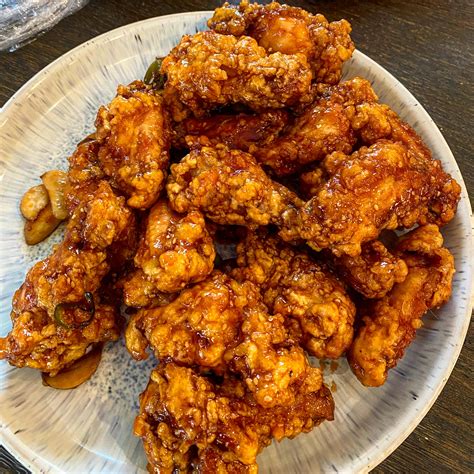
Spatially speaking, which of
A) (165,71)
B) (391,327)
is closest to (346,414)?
(391,327)

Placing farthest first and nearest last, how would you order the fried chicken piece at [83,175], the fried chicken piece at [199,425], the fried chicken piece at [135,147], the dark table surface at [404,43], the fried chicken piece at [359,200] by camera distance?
1. the dark table surface at [404,43]
2. the fried chicken piece at [83,175]
3. the fried chicken piece at [135,147]
4. the fried chicken piece at [359,200]
5. the fried chicken piece at [199,425]

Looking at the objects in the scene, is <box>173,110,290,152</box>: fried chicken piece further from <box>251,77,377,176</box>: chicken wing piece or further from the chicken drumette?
the chicken drumette

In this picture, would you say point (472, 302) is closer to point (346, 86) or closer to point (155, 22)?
point (346, 86)

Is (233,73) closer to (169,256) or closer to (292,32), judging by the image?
(292,32)

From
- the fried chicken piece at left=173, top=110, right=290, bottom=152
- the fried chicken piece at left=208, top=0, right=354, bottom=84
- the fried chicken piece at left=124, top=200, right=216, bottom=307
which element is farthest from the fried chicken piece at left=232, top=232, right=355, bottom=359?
the fried chicken piece at left=208, top=0, right=354, bottom=84

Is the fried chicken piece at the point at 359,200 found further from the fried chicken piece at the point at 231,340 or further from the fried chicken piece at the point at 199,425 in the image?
the fried chicken piece at the point at 199,425

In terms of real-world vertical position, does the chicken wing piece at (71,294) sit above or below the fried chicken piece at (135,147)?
below

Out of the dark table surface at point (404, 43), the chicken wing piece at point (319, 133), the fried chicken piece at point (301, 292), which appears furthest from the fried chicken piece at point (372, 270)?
the dark table surface at point (404, 43)
